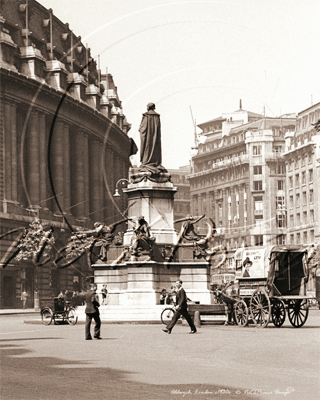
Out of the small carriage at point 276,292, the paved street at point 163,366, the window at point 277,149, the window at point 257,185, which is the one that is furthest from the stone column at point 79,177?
the paved street at point 163,366

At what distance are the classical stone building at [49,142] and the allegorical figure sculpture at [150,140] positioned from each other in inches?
1457

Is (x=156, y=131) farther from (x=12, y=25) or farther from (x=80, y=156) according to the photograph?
(x=80, y=156)

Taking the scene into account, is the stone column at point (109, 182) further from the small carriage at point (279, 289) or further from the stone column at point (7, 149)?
the small carriage at point (279, 289)

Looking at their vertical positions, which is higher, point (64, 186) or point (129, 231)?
point (64, 186)

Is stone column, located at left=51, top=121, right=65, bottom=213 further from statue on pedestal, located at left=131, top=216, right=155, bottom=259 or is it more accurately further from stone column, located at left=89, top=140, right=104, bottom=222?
statue on pedestal, located at left=131, top=216, right=155, bottom=259

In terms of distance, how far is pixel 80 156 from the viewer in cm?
10650

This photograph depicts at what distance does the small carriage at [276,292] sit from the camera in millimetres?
31688

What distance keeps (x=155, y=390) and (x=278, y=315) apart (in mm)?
18712

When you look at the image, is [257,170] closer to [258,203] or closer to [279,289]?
[258,203]

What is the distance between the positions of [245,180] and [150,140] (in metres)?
133

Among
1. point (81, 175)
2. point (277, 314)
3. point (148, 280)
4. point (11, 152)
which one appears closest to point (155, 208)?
point (148, 280)

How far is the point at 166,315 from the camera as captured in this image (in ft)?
121

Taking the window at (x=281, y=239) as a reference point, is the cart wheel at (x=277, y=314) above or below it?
below

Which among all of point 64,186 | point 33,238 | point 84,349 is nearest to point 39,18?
point 64,186
